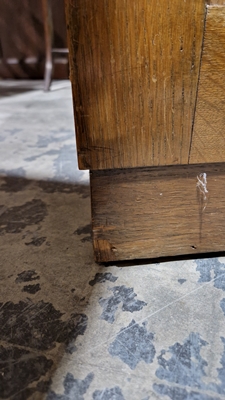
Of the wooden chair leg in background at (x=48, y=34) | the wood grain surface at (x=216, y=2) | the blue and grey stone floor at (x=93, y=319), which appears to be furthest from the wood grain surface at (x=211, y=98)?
the wooden chair leg in background at (x=48, y=34)

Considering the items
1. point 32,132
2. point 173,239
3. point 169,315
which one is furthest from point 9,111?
point 169,315

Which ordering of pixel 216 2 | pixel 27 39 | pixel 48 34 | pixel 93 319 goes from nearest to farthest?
pixel 216 2 → pixel 93 319 → pixel 48 34 → pixel 27 39

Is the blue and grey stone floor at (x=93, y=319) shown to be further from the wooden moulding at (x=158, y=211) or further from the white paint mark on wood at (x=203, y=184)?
the white paint mark on wood at (x=203, y=184)

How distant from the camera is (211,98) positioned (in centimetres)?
62

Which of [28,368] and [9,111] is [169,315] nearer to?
[28,368]

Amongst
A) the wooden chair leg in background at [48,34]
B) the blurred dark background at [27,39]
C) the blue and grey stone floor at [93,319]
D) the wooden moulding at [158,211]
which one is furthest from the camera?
the blurred dark background at [27,39]

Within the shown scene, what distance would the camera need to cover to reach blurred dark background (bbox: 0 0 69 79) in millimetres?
2773

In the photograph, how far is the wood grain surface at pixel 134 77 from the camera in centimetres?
54

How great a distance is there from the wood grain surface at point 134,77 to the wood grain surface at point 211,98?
0.04ft

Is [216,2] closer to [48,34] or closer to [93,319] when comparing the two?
[93,319]

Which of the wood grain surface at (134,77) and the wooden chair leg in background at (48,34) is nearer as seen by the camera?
the wood grain surface at (134,77)

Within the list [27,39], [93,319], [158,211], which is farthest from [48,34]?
[93,319]

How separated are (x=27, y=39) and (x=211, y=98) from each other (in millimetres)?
2645

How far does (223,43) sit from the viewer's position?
0.57 meters
